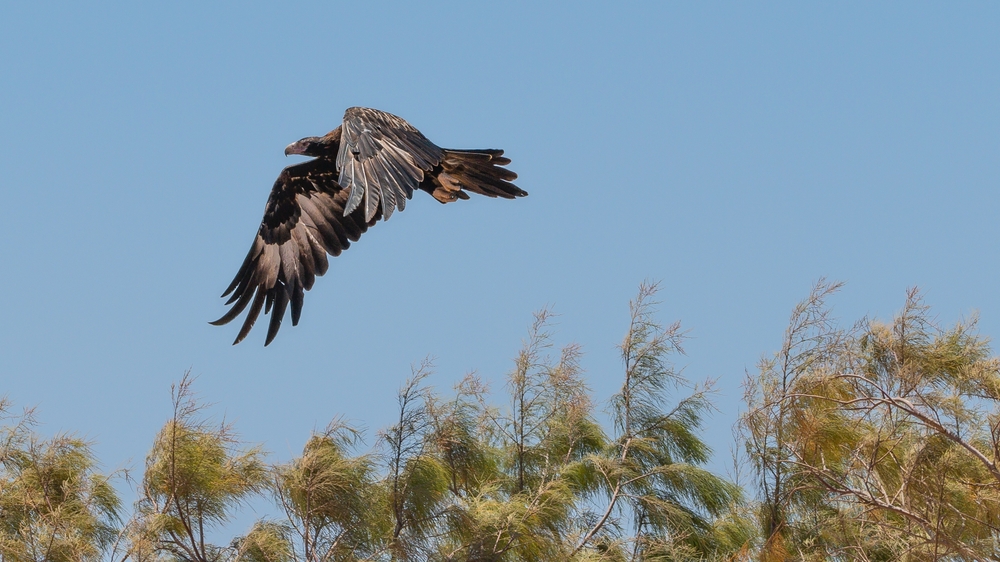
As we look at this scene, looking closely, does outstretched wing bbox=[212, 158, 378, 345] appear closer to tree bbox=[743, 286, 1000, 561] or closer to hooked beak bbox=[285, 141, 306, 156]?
hooked beak bbox=[285, 141, 306, 156]

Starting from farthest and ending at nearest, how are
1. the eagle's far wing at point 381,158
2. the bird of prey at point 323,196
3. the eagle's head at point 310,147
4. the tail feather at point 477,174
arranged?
the eagle's head at point 310,147
the tail feather at point 477,174
the bird of prey at point 323,196
the eagle's far wing at point 381,158

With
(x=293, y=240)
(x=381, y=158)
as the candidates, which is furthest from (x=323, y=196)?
(x=381, y=158)

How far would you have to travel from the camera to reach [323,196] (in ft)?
29.9

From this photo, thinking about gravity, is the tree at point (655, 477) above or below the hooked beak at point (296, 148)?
below

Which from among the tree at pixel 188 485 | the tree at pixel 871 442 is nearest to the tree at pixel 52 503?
the tree at pixel 188 485

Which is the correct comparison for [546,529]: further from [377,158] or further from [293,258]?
[377,158]

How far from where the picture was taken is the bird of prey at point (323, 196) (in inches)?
262

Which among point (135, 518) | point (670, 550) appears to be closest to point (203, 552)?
point (135, 518)

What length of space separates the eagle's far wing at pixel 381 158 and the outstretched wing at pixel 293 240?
1.67 meters

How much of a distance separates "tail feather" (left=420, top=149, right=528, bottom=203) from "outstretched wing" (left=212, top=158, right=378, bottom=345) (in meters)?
0.77

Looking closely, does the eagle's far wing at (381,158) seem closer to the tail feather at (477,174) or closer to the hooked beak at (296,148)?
the tail feather at (477,174)

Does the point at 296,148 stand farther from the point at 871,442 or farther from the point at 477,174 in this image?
the point at 871,442

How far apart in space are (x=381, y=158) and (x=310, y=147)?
7.37 feet

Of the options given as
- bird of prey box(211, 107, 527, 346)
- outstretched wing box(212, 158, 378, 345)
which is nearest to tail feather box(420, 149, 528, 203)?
bird of prey box(211, 107, 527, 346)
